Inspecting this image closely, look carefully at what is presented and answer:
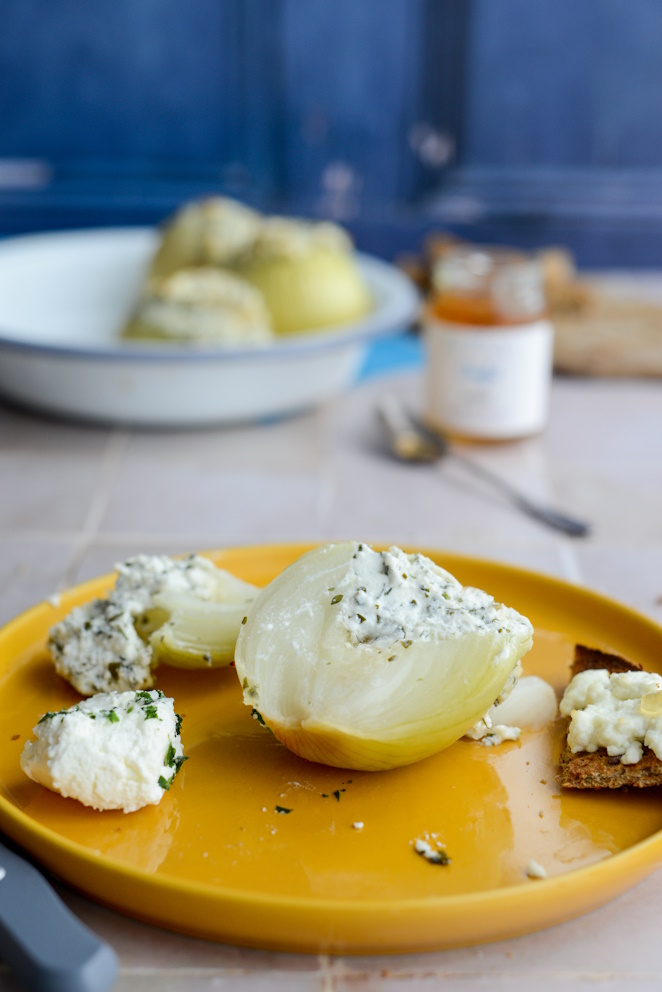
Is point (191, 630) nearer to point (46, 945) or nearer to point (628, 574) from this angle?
point (46, 945)

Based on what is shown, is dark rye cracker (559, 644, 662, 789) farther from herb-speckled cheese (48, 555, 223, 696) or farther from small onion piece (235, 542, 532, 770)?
herb-speckled cheese (48, 555, 223, 696)

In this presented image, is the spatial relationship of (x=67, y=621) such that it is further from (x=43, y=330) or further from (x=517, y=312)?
(x=43, y=330)

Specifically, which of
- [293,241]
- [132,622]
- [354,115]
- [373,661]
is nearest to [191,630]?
[132,622]

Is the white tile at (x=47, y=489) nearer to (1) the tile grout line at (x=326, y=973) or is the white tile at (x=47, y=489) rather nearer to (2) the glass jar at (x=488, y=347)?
(2) the glass jar at (x=488, y=347)

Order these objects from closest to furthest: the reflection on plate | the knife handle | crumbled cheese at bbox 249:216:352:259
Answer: the knife handle, the reflection on plate, crumbled cheese at bbox 249:216:352:259

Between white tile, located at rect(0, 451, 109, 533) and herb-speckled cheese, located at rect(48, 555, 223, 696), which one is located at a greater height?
herb-speckled cheese, located at rect(48, 555, 223, 696)

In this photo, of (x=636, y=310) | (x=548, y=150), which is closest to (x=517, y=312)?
(x=636, y=310)

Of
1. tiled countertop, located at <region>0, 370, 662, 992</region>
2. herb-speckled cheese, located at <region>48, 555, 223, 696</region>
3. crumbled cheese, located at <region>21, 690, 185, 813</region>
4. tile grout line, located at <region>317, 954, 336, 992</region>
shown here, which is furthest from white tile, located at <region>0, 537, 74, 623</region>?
tile grout line, located at <region>317, 954, 336, 992</region>
